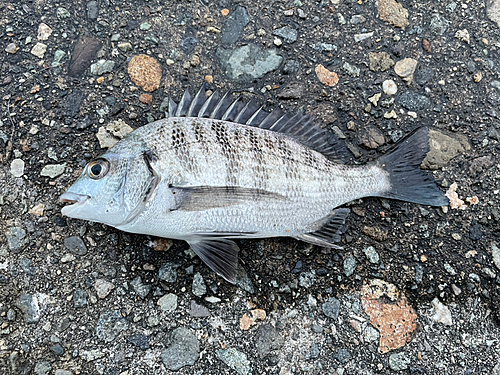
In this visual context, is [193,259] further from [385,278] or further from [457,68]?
[457,68]

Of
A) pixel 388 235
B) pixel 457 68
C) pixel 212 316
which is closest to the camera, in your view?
pixel 212 316

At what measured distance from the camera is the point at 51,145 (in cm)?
269

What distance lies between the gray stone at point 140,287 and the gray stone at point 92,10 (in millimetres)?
1912

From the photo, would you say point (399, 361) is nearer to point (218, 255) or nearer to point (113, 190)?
point (218, 255)

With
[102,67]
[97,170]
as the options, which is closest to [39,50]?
[102,67]

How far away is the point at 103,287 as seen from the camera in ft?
8.35

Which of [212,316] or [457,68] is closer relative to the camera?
[212,316]

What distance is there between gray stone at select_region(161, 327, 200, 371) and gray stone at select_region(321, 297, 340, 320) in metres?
0.85

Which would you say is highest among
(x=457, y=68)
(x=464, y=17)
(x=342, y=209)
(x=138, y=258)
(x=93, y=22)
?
(x=464, y=17)

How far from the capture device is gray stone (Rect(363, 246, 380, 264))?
8.87 ft

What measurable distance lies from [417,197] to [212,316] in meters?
1.58

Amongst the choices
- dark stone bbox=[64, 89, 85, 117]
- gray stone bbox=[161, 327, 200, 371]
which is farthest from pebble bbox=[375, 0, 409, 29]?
gray stone bbox=[161, 327, 200, 371]

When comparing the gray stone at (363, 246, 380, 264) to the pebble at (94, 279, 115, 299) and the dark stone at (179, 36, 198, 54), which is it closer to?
the pebble at (94, 279, 115, 299)

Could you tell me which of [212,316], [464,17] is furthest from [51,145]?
[464,17]
